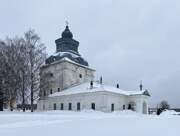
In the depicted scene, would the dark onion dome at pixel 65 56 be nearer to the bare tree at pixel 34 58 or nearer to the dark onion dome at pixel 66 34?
the dark onion dome at pixel 66 34

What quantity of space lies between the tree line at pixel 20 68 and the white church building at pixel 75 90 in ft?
12.5

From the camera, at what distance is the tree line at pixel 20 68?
3700cm

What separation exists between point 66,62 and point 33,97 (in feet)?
54.8

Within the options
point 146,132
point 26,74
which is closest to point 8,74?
point 26,74

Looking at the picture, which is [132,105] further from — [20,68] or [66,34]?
[20,68]

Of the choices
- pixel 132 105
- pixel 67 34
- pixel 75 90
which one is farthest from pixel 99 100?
pixel 67 34

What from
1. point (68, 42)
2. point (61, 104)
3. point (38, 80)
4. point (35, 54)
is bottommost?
point (61, 104)

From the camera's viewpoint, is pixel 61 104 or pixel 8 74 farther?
pixel 61 104

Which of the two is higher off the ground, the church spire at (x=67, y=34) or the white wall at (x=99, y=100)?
the church spire at (x=67, y=34)

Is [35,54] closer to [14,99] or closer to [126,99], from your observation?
[14,99]

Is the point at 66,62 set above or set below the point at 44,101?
above

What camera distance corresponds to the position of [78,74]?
192 ft

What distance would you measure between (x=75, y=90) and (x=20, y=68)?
16339mm

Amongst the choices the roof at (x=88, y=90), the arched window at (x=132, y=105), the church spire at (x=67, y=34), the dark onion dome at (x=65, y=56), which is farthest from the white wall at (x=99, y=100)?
the church spire at (x=67, y=34)
